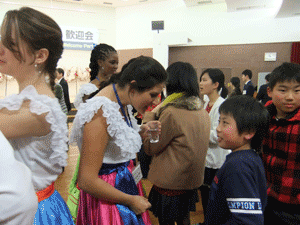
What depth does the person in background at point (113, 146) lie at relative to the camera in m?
1.04

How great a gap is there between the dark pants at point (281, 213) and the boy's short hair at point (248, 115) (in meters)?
0.40

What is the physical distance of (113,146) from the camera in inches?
45.6

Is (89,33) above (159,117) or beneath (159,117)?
above

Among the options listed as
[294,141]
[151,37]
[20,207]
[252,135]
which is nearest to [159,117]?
[252,135]

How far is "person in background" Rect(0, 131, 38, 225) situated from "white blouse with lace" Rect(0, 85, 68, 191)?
1.26 feet

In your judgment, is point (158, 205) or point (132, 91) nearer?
point (132, 91)

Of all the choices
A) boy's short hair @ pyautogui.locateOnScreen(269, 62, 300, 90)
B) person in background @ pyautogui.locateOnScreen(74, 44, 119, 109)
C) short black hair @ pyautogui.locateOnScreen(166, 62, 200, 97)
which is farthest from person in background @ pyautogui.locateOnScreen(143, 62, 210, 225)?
person in background @ pyautogui.locateOnScreen(74, 44, 119, 109)

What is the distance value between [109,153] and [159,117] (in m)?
0.69

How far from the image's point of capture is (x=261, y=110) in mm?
1225

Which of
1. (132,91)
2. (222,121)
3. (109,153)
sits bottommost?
(109,153)

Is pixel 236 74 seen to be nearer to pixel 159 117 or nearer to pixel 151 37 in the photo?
pixel 151 37

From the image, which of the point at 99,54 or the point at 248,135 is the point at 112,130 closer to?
the point at 248,135

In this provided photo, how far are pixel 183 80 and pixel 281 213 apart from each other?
3.38ft

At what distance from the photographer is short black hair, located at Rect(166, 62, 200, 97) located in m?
1.83
